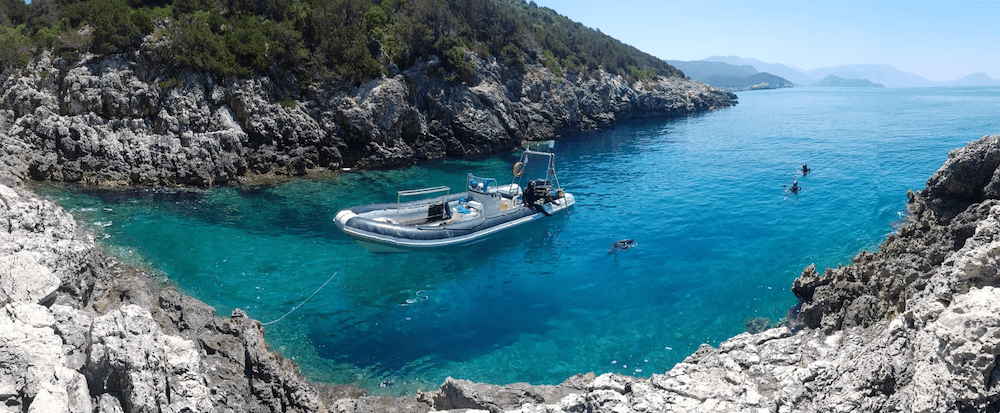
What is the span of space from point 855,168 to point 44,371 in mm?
41044

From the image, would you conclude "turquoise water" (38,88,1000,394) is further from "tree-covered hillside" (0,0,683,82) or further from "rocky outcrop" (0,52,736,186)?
"tree-covered hillside" (0,0,683,82)

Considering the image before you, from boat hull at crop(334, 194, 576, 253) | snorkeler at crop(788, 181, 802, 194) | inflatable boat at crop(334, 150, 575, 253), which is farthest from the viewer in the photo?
snorkeler at crop(788, 181, 802, 194)

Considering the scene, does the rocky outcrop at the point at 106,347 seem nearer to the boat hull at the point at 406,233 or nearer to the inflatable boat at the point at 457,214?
the boat hull at the point at 406,233

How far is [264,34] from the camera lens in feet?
116

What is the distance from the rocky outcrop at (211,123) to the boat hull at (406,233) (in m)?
12.4

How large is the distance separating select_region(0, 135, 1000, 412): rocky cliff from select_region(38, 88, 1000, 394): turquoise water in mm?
3220

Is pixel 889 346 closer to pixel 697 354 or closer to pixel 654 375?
pixel 654 375

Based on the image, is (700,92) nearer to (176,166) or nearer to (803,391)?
(176,166)

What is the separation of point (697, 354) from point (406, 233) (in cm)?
1334

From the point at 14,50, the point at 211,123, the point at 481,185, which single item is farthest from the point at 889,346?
the point at 14,50

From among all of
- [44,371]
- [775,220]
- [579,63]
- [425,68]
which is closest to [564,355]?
[44,371]

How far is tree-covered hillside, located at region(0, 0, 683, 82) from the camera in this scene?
30.7 meters

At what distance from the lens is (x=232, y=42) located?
33.5 meters

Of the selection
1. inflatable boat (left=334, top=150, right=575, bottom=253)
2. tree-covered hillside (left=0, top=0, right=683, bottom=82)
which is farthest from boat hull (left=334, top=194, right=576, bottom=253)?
tree-covered hillside (left=0, top=0, right=683, bottom=82)
